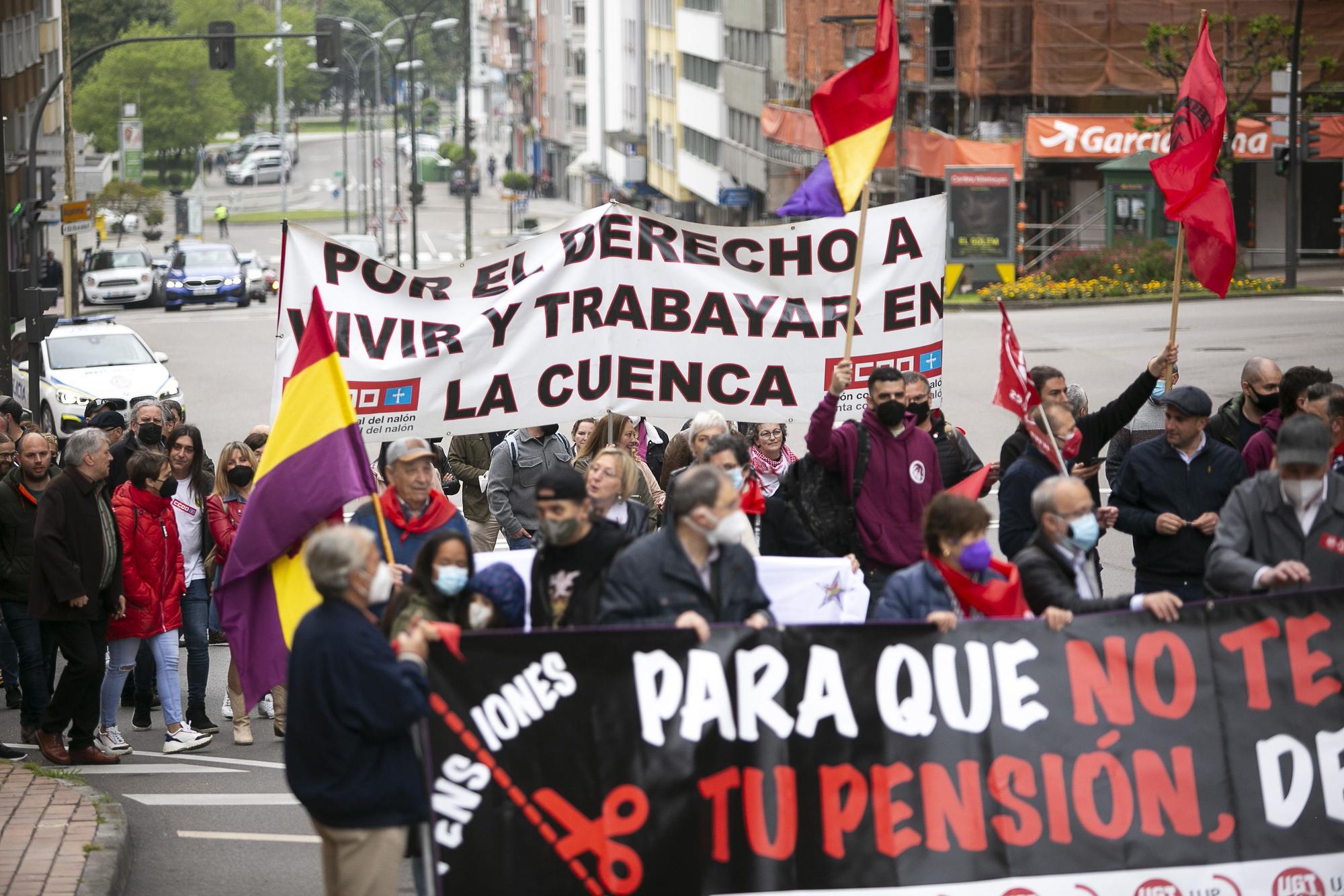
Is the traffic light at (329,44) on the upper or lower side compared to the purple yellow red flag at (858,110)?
upper

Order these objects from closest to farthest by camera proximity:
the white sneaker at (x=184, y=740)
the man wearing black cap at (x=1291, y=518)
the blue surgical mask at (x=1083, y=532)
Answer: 1. the blue surgical mask at (x=1083, y=532)
2. the man wearing black cap at (x=1291, y=518)
3. the white sneaker at (x=184, y=740)

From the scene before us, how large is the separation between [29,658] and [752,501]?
4.12 metres

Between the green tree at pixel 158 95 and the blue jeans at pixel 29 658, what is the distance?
77190mm

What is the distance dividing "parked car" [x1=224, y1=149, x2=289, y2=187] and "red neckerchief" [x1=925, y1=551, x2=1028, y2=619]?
101896 mm

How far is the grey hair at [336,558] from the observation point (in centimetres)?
577

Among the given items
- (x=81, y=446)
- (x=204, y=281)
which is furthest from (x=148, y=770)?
(x=204, y=281)

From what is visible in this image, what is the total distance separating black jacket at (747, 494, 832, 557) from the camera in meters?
8.55

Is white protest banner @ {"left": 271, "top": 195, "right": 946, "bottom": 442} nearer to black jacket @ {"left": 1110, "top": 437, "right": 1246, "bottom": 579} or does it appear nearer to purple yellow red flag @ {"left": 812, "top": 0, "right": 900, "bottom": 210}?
purple yellow red flag @ {"left": 812, "top": 0, "right": 900, "bottom": 210}

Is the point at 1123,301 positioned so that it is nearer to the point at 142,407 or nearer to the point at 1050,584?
the point at 142,407

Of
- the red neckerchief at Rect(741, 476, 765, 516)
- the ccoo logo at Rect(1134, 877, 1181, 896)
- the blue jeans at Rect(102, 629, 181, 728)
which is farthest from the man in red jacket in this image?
the blue jeans at Rect(102, 629, 181, 728)

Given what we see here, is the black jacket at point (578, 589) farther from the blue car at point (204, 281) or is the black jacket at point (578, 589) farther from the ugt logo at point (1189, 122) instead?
the blue car at point (204, 281)

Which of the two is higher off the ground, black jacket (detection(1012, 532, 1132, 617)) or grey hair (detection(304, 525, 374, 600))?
grey hair (detection(304, 525, 374, 600))

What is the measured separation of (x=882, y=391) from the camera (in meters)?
8.49

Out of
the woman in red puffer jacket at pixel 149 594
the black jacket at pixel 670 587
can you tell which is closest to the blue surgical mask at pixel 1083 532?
the black jacket at pixel 670 587
